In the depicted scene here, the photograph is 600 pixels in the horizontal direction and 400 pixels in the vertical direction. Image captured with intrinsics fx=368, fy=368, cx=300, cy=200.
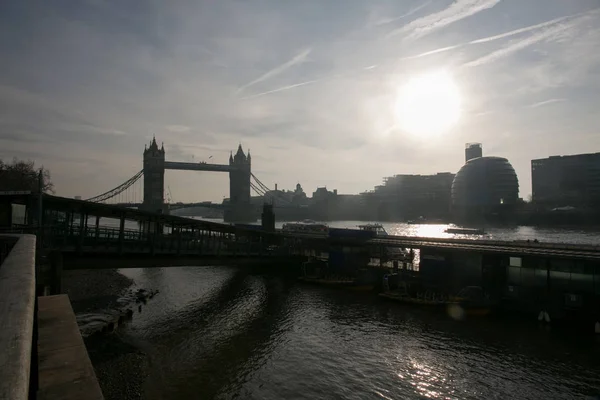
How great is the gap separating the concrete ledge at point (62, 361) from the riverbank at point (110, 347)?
745 inches

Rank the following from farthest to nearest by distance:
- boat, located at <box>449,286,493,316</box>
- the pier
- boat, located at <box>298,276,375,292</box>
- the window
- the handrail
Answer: boat, located at <box>298,276,375,292</box> < the window < boat, located at <box>449,286,493,316</box> < the pier < the handrail

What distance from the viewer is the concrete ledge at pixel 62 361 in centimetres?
485

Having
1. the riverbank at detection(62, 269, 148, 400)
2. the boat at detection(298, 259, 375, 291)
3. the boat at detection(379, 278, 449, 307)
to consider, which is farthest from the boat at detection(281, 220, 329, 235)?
the riverbank at detection(62, 269, 148, 400)

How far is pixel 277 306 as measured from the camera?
43.8 m

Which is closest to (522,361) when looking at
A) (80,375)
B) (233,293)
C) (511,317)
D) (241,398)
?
(511,317)

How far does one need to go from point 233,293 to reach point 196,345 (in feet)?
65.9

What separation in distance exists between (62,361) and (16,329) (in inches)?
114

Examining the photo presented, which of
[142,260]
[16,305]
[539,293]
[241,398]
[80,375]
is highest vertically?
[16,305]

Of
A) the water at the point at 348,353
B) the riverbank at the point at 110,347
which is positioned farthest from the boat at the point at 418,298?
the riverbank at the point at 110,347

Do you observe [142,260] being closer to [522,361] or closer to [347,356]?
[347,356]

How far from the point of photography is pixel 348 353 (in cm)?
2934

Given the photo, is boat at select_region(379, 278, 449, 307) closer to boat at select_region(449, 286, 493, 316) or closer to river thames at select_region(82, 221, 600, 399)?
boat at select_region(449, 286, 493, 316)

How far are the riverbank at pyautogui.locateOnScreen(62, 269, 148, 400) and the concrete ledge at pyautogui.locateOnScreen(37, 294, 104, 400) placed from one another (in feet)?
62.1

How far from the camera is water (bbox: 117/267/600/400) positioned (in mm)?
23828
